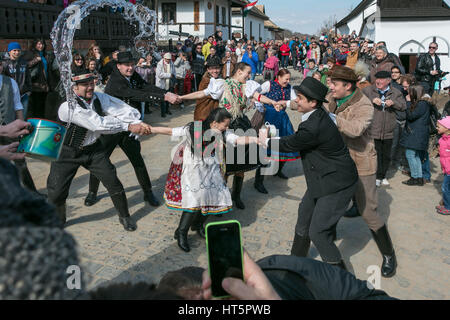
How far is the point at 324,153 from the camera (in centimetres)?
358

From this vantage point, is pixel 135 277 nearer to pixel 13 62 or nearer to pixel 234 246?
pixel 234 246

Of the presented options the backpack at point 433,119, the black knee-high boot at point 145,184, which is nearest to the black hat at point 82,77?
the black knee-high boot at point 145,184

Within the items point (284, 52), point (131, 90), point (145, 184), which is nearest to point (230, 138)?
point (131, 90)

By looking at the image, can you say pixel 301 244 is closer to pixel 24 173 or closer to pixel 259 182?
pixel 259 182

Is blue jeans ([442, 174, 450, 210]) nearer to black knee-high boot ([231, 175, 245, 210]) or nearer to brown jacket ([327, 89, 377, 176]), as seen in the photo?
brown jacket ([327, 89, 377, 176])

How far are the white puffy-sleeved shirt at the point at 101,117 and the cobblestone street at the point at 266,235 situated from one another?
1.21 meters

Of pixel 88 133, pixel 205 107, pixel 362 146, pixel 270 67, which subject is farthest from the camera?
pixel 270 67

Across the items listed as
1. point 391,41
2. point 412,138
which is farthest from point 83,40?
point 391,41

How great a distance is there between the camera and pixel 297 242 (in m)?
4.01

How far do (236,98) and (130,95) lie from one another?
1461 millimetres

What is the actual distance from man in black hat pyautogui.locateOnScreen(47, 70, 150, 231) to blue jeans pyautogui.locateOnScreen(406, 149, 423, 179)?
4.35 meters

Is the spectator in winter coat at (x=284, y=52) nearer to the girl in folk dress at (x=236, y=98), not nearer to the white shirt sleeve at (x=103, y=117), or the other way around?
the girl in folk dress at (x=236, y=98)

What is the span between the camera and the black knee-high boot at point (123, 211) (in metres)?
4.97

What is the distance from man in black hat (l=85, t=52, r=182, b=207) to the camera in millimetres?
5375
